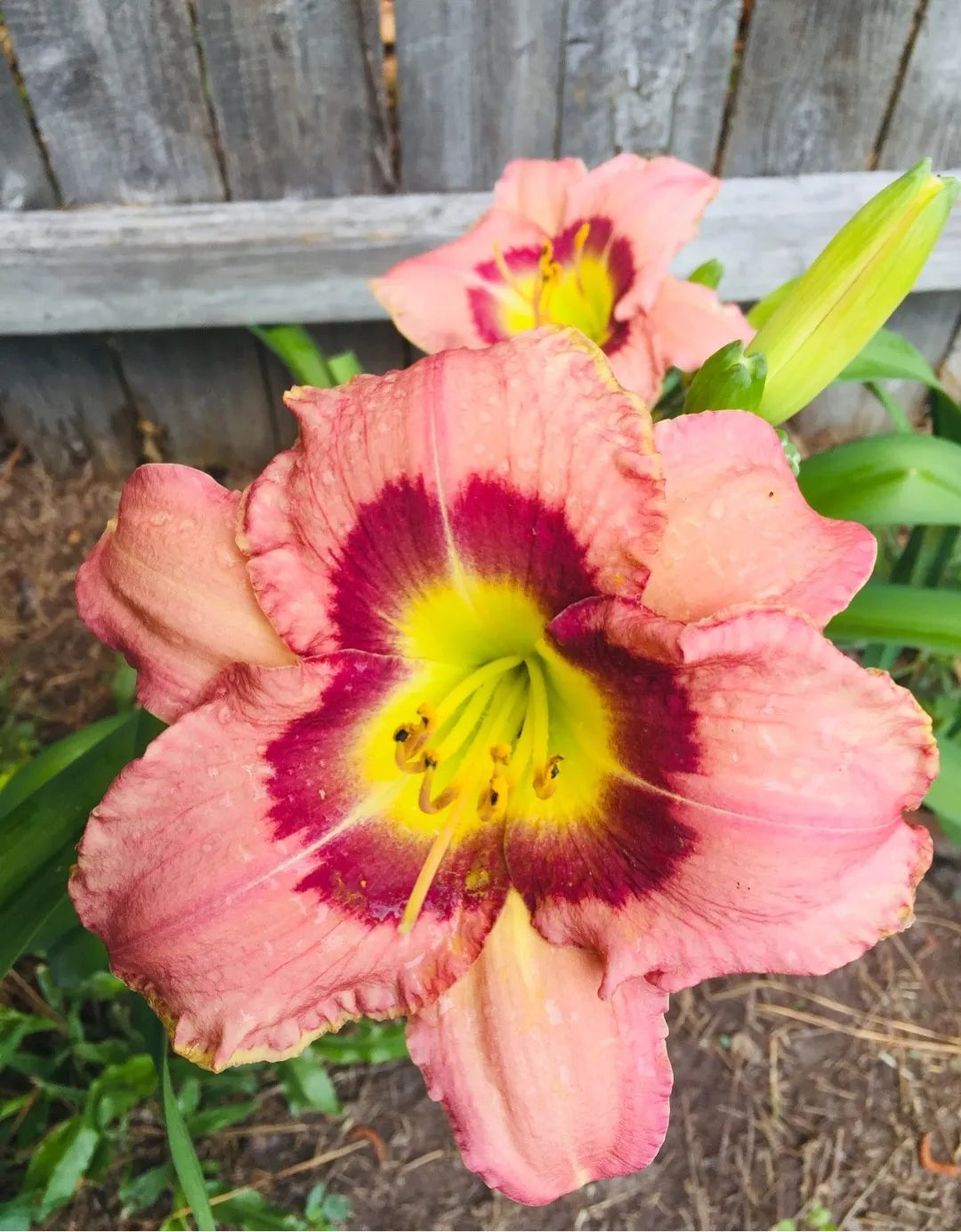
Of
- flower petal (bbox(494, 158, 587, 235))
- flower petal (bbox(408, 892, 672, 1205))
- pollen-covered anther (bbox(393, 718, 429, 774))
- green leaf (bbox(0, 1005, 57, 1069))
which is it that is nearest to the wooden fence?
flower petal (bbox(494, 158, 587, 235))

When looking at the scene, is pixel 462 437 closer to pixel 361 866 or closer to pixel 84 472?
pixel 361 866

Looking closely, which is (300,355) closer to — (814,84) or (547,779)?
(547,779)

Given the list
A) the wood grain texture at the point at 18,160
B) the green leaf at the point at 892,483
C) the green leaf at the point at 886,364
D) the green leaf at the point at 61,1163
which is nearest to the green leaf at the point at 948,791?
the green leaf at the point at 892,483

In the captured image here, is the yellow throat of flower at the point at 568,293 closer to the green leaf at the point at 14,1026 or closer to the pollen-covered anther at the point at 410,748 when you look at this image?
the pollen-covered anther at the point at 410,748

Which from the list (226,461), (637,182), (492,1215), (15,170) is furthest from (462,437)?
(226,461)

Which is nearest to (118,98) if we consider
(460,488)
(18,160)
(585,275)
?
(18,160)

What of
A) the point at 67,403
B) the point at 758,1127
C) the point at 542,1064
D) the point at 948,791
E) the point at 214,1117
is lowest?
the point at 758,1127

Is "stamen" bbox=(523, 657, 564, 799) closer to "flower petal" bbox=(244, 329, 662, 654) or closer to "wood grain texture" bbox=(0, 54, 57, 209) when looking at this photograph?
"flower petal" bbox=(244, 329, 662, 654)
